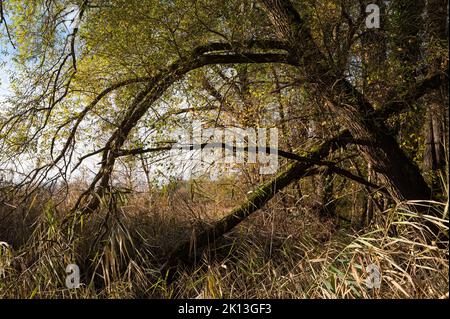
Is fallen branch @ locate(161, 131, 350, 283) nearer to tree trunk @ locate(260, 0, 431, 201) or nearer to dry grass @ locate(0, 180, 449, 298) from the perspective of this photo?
dry grass @ locate(0, 180, 449, 298)

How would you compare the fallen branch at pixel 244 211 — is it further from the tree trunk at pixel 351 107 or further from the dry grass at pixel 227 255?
the tree trunk at pixel 351 107

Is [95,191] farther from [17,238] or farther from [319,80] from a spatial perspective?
[319,80]

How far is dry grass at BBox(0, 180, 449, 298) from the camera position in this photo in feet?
10.3

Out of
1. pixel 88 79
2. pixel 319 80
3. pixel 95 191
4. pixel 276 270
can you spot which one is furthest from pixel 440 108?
pixel 88 79

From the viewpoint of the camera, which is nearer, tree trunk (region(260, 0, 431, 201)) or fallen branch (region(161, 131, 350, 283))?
tree trunk (region(260, 0, 431, 201))

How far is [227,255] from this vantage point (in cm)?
A: 485

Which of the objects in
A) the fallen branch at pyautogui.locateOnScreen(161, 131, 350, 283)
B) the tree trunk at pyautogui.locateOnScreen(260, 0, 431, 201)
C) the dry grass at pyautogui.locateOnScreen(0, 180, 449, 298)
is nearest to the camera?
the dry grass at pyautogui.locateOnScreen(0, 180, 449, 298)

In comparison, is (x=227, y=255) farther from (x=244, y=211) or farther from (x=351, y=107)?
(x=351, y=107)

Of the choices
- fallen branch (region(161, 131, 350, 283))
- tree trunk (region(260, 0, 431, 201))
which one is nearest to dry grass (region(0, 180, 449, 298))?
fallen branch (region(161, 131, 350, 283))

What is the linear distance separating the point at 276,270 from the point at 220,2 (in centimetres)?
295

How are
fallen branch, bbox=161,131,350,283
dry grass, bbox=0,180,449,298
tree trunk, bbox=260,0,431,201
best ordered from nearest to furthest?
dry grass, bbox=0,180,449,298 → tree trunk, bbox=260,0,431,201 → fallen branch, bbox=161,131,350,283

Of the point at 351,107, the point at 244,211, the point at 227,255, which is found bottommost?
the point at 227,255

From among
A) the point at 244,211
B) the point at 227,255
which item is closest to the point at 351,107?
the point at 244,211
